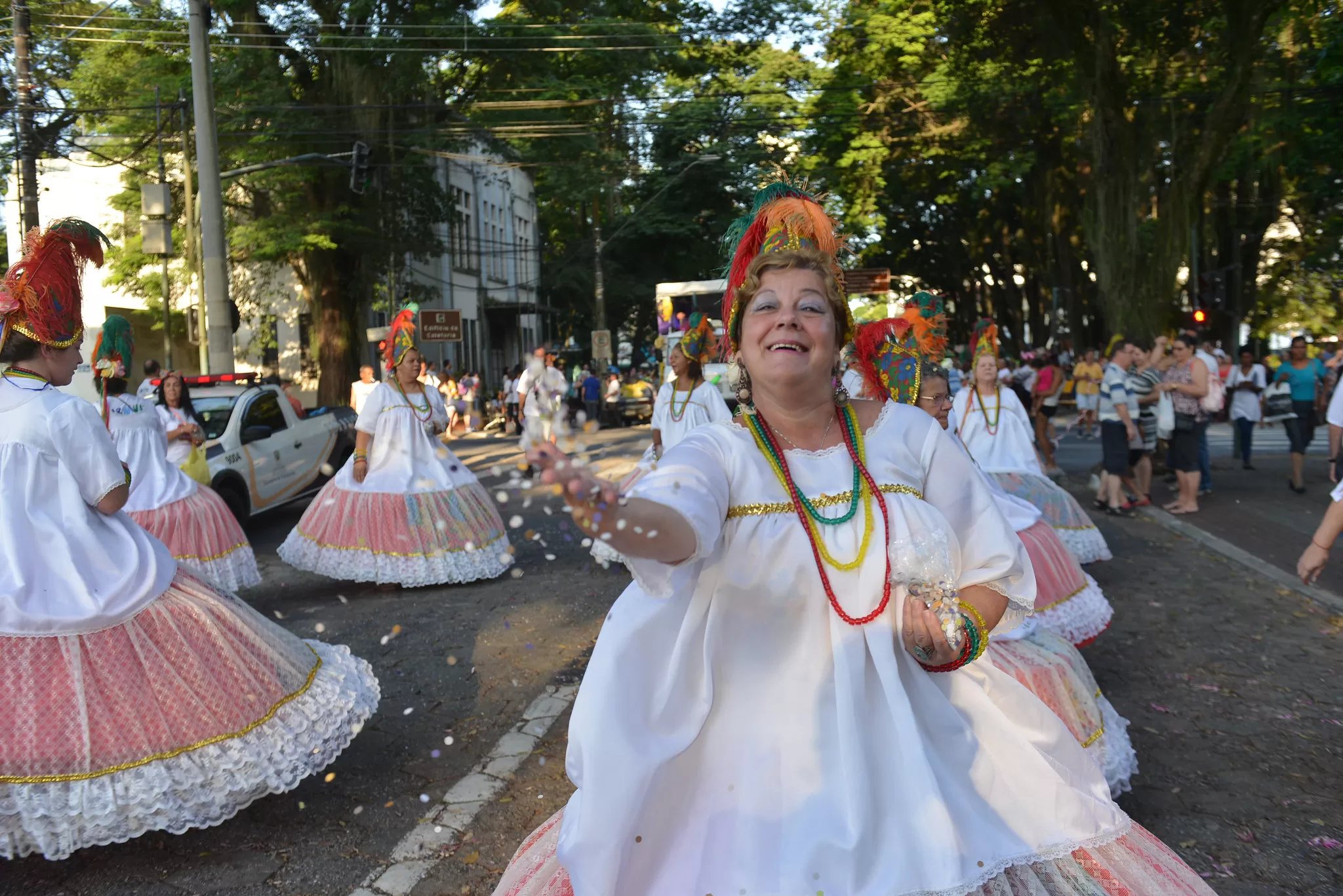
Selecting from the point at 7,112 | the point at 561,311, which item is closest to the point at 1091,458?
the point at 7,112

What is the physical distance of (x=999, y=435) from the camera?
8422 mm

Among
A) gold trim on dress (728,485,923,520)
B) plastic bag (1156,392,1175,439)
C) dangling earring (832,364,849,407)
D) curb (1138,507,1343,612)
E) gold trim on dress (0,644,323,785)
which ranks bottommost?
curb (1138,507,1343,612)

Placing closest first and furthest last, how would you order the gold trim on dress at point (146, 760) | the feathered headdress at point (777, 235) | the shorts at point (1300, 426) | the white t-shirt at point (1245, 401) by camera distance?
1. the feathered headdress at point (777, 235)
2. the gold trim on dress at point (146, 760)
3. the shorts at point (1300, 426)
4. the white t-shirt at point (1245, 401)

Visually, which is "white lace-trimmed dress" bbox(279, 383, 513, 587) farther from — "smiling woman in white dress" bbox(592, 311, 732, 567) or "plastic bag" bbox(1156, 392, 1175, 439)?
"plastic bag" bbox(1156, 392, 1175, 439)

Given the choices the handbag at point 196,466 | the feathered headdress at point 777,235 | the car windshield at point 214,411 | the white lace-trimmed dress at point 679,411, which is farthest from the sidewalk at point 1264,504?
the car windshield at point 214,411

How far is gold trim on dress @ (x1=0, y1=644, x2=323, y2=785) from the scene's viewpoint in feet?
13.2

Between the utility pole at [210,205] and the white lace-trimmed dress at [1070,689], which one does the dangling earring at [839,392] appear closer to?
the white lace-trimmed dress at [1070,689]

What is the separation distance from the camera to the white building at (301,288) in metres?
29.7

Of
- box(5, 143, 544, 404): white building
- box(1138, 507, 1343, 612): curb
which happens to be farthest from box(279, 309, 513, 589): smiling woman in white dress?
box(5, 143, 544, 404): white building

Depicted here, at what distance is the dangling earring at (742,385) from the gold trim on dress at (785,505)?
11.8 inches

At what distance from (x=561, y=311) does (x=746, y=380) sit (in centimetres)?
3985

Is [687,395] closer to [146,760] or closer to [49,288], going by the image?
[49,288]

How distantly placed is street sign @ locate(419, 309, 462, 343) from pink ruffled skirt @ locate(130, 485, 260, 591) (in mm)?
2822

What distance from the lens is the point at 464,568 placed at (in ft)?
30.8
